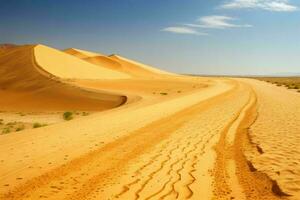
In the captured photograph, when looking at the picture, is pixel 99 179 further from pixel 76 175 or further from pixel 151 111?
pixel 151 111

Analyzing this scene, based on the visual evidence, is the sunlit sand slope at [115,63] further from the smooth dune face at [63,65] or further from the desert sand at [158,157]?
the desert sand at [158,157]

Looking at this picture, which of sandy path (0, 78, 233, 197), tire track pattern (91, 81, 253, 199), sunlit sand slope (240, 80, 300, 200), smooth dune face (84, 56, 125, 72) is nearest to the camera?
tire track pattern (91, 81, 253, 199)

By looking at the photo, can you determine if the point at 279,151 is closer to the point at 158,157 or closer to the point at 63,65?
→ the point at 158,157

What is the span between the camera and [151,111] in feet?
71.3

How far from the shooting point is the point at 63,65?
68.3m

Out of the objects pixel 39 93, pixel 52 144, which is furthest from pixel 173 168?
pixel 39 93

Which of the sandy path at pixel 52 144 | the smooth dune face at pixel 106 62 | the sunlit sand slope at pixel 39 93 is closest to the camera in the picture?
the sandy path at pixel 52 144

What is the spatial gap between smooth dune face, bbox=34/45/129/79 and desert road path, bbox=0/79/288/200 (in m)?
44.8

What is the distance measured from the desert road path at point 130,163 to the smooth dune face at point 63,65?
147 ft

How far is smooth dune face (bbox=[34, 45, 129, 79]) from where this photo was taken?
6200 centimetres

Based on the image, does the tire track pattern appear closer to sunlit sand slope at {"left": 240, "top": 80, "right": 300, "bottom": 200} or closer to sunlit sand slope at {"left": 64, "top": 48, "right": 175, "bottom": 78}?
sunlit sand slope at {"left": 240, "top": 80, "right": 300, "bottom": 200}

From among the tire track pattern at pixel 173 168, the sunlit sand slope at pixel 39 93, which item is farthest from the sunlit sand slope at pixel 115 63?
the tire track pattern at pixel 173 168

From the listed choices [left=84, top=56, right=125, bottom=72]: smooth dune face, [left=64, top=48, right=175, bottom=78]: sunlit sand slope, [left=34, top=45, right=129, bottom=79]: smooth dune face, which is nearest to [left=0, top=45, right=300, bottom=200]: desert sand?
[left=34, top=45, right=129, bottom=79]: smooth dune face

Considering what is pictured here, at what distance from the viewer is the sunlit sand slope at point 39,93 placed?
33438 mm
